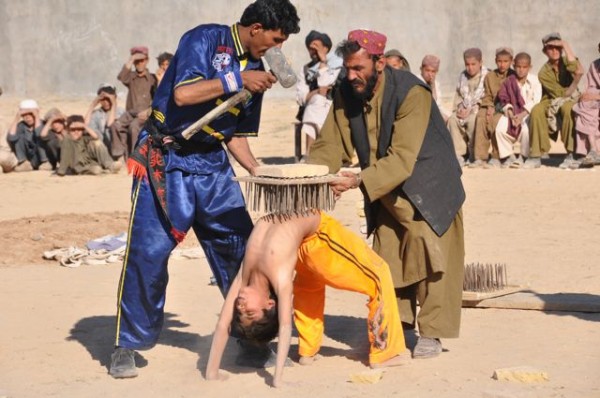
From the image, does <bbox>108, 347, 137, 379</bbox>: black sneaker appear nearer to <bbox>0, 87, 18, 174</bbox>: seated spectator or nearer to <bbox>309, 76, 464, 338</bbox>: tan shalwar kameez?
<bbox>309, 76, 464, 338</bbox>: tan shalwar kameez

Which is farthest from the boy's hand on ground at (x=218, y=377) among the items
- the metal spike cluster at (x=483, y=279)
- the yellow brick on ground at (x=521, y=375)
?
the metal spike cluster at (x=483, y=279)

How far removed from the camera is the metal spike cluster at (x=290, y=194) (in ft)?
20.9

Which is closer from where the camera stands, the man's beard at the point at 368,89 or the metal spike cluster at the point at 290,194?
the metal spike cluster at the point at 290,194

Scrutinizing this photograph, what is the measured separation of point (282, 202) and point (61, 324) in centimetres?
222

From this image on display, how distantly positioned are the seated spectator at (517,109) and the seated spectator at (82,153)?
4698 millimetres

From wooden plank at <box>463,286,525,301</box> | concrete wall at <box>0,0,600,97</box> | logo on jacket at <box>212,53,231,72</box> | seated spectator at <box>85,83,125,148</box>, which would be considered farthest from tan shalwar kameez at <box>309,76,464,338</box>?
concrete wall at <box>0,0,600,97</box>

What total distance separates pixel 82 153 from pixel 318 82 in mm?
3017

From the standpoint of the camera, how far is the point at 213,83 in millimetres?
6332

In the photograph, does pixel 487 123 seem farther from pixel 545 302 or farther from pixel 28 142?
pixel 545 302

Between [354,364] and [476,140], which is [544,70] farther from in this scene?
[354,364]

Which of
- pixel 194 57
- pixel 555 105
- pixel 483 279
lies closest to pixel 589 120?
pixel 555 105

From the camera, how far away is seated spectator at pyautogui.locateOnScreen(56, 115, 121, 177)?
15.6 metres

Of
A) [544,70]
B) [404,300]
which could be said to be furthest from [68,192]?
[404,300]

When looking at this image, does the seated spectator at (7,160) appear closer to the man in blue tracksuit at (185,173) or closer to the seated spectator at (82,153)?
the seated spectator at (82,153)
